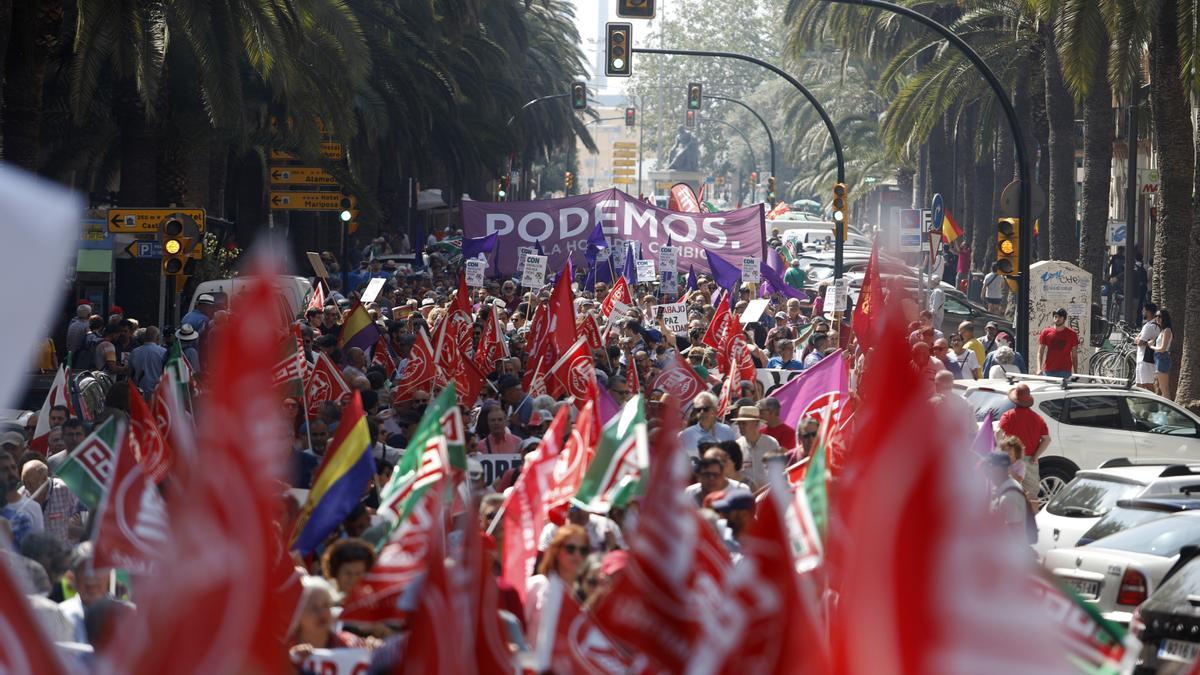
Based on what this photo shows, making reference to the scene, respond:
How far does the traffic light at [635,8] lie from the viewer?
76.7 ft

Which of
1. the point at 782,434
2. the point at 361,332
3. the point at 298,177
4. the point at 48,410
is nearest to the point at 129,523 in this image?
the point at 782,434

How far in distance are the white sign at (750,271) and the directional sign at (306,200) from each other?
327 inches

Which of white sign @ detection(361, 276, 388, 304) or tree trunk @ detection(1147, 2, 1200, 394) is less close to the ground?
tree trunk @ detection(1147, 2, 1200, 394)

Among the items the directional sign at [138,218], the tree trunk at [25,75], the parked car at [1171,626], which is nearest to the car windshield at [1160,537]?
the parked car at [1171,626]

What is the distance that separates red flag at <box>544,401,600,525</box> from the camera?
8.87 meters

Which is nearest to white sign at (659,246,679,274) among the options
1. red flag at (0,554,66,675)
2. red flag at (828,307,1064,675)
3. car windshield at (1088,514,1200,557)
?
car windshield at (1088,514,1200,557)

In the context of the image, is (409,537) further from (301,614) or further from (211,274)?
(211,274)

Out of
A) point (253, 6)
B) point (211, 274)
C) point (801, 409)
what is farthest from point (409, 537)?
point (211, 274)

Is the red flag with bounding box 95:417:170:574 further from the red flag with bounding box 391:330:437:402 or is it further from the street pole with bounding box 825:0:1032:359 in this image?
the street pole with bounding box 825:0:1032:359

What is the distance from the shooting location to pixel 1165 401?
17.4m

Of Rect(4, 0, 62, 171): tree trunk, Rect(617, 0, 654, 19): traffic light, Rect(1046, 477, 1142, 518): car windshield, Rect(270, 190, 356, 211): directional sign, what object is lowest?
Rect(1046, 477, 1142, 518): car windshield

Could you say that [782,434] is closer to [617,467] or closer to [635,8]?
[617,467]

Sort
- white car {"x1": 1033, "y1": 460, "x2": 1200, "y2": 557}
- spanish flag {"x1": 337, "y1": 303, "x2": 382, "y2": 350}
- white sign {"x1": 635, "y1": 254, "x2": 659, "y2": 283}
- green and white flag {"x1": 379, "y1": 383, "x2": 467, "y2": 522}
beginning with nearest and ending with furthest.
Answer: green and white flag {"x1": 379, "y1": 383, "x2": 467, "y2": 522}
white car {"x1": 1033, "y1": 460, "x2": 1200, "y2": 557}
spanish flag {"x1": 337, "y1": 303, "x2": 382, "y2": 350}
white sign {"x1": 635, "y1": 254, "x2": 659, "y2": 283}

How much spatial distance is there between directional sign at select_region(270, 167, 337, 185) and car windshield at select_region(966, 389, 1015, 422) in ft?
61.8
